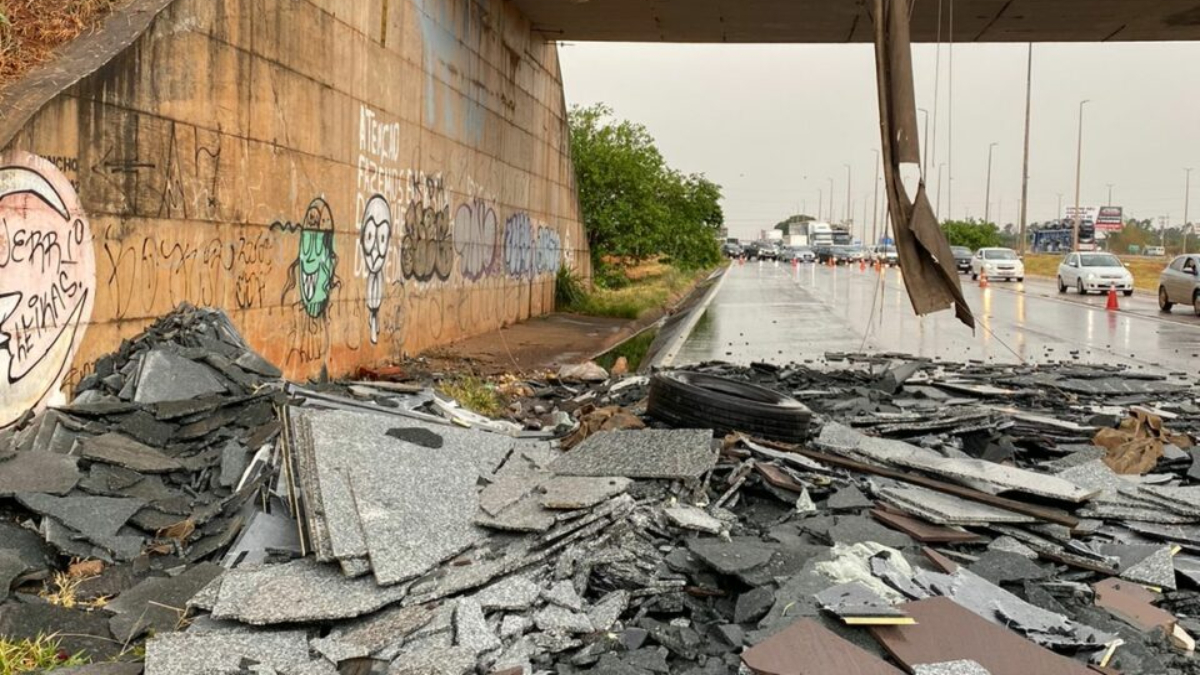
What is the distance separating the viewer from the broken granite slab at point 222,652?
4.09 m

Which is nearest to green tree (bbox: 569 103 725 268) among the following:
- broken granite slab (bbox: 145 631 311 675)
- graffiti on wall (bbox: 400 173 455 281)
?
graffiti on wall (bbox: 400 173 455 281)

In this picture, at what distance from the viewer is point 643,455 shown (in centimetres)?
637

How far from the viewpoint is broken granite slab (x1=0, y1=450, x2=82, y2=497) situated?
5.58 meters

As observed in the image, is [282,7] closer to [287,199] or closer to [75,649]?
[287,199]

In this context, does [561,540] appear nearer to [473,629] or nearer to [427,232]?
[473,629]

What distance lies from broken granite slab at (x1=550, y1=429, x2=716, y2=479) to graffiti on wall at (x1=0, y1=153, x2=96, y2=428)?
144 inches

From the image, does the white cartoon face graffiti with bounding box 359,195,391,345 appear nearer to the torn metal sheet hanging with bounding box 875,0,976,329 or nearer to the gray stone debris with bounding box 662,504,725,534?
the torn metal sheet hanging with bounding box 875,0,976,329

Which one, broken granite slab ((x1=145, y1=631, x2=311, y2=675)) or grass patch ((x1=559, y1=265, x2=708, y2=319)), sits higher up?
grass patch ((x1=559, y1=265, x2=708, y2=319))

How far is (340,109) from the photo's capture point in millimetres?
11766

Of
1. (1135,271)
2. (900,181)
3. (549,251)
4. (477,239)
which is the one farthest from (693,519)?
(1135,271)

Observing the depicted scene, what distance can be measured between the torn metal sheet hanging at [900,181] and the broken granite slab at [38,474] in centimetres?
701

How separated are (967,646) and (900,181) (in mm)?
5930

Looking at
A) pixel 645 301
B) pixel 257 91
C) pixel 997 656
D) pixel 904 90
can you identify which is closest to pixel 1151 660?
pixel 997 656

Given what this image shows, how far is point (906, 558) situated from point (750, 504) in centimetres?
119
